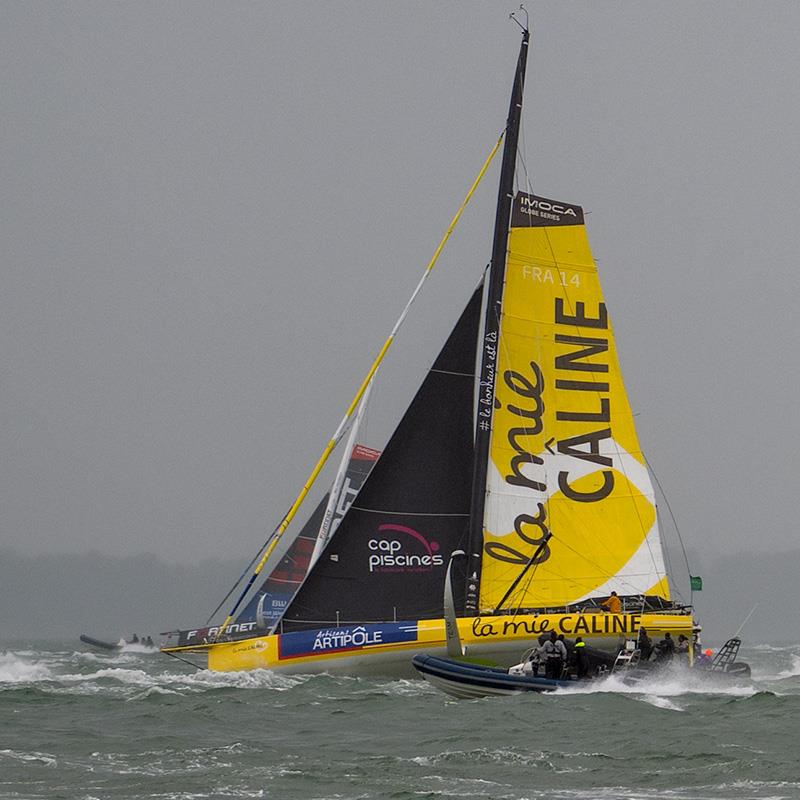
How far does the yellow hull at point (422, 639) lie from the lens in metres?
33.5

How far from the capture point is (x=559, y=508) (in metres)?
37.9

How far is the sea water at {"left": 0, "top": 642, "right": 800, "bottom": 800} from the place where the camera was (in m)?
19.4

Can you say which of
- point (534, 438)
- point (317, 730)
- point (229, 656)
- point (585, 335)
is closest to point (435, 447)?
point (534, 438)

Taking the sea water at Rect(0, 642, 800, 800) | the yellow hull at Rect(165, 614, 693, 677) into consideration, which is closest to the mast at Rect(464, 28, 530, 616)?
the yellow hull at Rect(165, 614, 693, 677)

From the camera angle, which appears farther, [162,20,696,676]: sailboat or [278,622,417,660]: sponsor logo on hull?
[162,20,696,676]: sailboat

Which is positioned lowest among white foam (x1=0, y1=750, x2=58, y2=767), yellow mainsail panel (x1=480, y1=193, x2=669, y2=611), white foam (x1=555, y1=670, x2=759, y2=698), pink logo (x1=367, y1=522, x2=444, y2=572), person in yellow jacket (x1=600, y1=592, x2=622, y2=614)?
white foam (x1=0, y1=750, x2=58, y2=767)

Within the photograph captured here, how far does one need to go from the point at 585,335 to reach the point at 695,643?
8.74 metres

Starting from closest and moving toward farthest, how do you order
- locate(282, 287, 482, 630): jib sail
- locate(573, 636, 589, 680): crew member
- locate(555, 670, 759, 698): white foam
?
locate(555, 670, 759, 698): white foam, locate(573, 636, 589, 680): crew member, locate(282, 287, 482, 630): jib sail

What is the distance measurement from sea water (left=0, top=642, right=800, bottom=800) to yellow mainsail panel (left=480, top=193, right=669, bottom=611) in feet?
17.6

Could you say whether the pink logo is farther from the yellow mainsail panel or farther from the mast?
the yellow mainsail panel

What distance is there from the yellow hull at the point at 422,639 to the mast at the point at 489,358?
315 centimetres

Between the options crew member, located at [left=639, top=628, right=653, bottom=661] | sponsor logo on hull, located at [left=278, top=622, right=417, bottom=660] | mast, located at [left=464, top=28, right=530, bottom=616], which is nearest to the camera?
crew member, located at [left=639, top=628, right=653, bottom=661]

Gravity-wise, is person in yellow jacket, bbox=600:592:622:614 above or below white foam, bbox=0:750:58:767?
above

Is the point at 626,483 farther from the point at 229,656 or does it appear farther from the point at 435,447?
Answer: the point at 229,656
